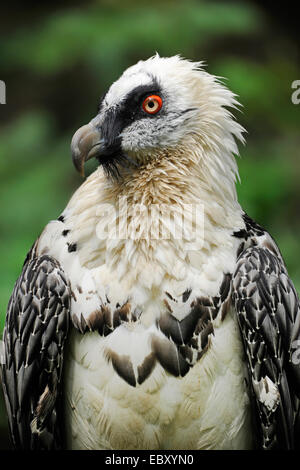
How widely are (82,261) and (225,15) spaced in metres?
3.85

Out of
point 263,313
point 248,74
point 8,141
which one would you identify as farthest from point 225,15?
point 263,313

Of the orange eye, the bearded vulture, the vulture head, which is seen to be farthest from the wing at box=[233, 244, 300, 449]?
the orange eye

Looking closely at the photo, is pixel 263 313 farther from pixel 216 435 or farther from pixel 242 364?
pixel 216 435

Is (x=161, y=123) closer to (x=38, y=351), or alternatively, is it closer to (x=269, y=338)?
(x=269, y=338)

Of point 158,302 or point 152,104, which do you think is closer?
point 158,302

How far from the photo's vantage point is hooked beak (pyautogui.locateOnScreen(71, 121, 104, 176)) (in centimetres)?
362

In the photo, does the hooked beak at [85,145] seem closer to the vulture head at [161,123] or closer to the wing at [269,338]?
the vulture head at [161,123]

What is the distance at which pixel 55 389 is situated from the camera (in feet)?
12.5

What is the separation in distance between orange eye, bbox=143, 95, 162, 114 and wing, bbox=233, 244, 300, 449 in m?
0.85

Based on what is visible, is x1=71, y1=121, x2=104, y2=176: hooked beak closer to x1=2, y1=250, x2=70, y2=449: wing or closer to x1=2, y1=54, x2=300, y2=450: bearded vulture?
x1=2, y1=54, x2=300, y2=450: bearded vulture

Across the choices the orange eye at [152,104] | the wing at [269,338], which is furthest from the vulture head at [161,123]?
the wing at [269,338]

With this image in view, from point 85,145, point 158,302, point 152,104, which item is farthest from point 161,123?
point 158,302

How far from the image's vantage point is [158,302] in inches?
144

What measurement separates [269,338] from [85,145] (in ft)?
4.24
